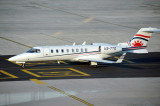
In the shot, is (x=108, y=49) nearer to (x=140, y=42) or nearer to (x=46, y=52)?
(x=140, y=42)

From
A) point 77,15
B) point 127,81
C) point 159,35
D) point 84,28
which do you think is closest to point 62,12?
point 77,15

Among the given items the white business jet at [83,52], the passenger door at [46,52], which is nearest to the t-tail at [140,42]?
the white business jet at [83,52]

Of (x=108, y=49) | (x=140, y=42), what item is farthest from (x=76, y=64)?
(x=140, y=42)

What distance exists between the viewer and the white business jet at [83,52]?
1457 inches

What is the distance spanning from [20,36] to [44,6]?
79.6 ft

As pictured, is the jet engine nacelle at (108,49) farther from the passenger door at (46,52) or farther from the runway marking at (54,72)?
the passenger door at (46,52)

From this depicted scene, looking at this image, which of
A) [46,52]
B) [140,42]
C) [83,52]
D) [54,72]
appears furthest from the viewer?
[140,42]

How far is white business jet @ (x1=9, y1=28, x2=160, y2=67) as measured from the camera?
3700 cm

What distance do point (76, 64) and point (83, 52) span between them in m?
2.19

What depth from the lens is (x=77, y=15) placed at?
231 feet

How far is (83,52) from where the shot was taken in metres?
38.3

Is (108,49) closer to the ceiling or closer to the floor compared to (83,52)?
closer to the ceiling

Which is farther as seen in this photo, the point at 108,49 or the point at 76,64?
the point at 76,64

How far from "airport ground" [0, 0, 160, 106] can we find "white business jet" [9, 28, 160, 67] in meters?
1.11
